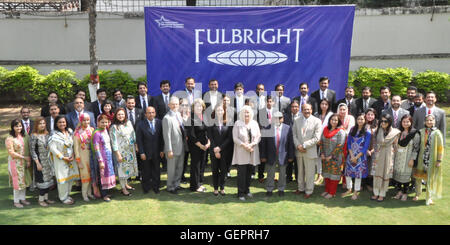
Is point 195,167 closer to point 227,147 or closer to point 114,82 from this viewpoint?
point 227,147

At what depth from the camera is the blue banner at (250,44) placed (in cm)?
752

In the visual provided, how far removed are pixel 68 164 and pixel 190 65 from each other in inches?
131

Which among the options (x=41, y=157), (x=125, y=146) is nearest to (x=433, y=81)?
(x=125, y=146)

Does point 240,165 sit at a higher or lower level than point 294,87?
lower

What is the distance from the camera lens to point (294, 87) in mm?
7855

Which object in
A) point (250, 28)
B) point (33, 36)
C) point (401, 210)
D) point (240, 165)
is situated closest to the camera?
point (401, 210)

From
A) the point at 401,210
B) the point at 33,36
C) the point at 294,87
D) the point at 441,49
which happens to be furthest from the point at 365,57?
the point at 33,36

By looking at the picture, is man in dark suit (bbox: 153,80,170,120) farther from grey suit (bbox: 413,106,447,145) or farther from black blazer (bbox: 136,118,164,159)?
grey suit (bbox: 413,106,447,145)

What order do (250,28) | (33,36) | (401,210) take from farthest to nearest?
1. (33,36)
2. (250,28)
3. (401,210)

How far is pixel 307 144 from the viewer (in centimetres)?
569

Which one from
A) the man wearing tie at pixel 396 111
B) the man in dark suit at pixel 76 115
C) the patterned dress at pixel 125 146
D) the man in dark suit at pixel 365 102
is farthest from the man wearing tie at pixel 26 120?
the man wearing tie at pixel 396 111

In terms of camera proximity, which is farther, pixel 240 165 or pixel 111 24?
pixel 111 24

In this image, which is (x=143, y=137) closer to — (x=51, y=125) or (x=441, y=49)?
(x=51, y=125)

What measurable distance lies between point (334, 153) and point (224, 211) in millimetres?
2011
